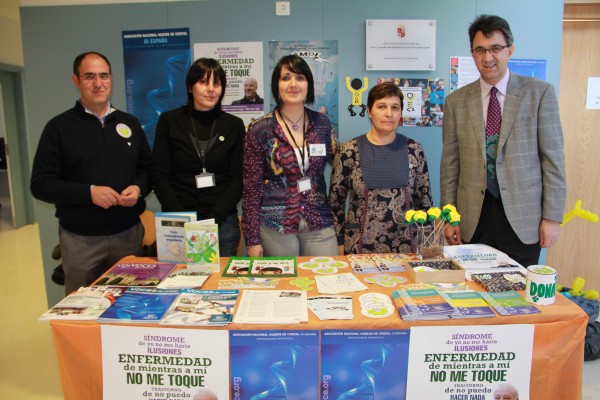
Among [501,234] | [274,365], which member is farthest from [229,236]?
[501,234]

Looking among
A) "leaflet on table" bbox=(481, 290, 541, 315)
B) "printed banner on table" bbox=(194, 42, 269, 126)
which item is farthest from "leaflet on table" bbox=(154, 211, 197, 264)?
"printed banner on table" bbox=(194, 42, 269, 126)

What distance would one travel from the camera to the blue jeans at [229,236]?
2180mm

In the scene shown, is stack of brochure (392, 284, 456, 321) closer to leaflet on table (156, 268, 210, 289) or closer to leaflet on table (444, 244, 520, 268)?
leaflet on table (444, 244, 520, 268)

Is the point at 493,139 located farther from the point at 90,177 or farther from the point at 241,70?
the point at 90,177

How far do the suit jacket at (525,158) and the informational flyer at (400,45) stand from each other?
91 centimetres

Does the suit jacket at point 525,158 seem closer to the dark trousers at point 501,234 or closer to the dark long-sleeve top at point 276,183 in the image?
the dark trousers at point 501,234

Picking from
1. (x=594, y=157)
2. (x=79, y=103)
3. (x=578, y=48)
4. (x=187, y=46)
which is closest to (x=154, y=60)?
(x=187, y=46)

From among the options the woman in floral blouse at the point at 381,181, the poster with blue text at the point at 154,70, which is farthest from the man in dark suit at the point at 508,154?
the poster with blue text at the point at 154,70

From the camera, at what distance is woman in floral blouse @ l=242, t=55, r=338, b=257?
1.98 m

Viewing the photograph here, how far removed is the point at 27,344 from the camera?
291 cm

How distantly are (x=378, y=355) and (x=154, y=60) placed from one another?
2404mm

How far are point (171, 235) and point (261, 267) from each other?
A: 16.3 inches

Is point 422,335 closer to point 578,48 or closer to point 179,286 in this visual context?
point 179,286

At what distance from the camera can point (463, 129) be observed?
2008 mm
